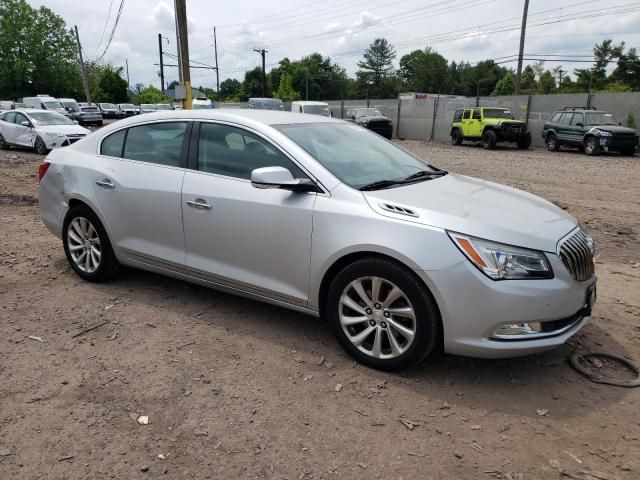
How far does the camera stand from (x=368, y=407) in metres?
2.95

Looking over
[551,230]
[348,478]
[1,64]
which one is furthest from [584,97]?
[1,64]

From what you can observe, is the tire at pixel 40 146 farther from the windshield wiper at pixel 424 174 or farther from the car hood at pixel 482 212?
the car hood at pixel 482 212

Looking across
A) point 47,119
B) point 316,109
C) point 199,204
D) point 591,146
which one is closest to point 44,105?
point 47,119

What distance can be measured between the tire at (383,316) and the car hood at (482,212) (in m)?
0.37

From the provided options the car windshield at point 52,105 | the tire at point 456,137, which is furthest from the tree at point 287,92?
the tire at point 456,137

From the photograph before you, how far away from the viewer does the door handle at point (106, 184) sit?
4.43 meters

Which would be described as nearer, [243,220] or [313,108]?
[243,220]

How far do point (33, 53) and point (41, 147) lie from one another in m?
51.7

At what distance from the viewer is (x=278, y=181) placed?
3314 millimetres

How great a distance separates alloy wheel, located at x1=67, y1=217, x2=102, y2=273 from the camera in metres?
4.70

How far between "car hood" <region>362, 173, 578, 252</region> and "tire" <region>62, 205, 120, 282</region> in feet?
8.41

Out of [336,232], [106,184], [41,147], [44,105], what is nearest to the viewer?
[336,232]

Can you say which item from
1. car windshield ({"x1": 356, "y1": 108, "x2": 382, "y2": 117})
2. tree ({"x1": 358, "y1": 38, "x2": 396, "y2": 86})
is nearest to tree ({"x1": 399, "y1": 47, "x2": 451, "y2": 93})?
tree ({"x1": 358, "y1": 38, "x2": 396, "y2": 86})

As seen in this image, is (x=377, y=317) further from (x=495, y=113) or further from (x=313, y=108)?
(x=313, y=108)
